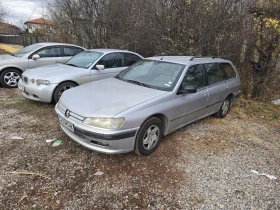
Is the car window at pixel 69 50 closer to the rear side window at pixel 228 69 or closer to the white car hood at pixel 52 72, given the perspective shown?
the white car hood at pixel 52 72

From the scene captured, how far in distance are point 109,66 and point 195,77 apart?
2860 mm

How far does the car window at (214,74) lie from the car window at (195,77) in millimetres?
245

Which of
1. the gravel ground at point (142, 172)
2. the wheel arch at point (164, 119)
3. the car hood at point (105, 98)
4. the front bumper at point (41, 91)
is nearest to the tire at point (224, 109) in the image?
the gravel ground at point (142, 172)

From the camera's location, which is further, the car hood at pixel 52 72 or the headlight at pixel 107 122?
the car hood at pixel 52 72

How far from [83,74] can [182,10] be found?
4.54m

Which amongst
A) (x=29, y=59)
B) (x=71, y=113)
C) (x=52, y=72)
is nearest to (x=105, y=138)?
(x=71, y=113)

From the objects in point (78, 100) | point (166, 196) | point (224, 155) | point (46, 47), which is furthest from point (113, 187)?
point (46, 47)

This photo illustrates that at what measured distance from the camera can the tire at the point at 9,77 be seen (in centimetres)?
682

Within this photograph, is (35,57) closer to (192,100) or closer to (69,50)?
(69,50)

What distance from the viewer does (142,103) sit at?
3201 mm

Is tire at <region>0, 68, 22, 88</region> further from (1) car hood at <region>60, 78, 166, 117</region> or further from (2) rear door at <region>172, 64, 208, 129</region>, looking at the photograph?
(2) rear door at <region>172, 64, 208, 129</region>

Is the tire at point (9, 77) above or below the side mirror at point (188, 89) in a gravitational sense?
below

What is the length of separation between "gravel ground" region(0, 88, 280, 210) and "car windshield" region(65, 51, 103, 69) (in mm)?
2005

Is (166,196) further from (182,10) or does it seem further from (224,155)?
(182,10)
